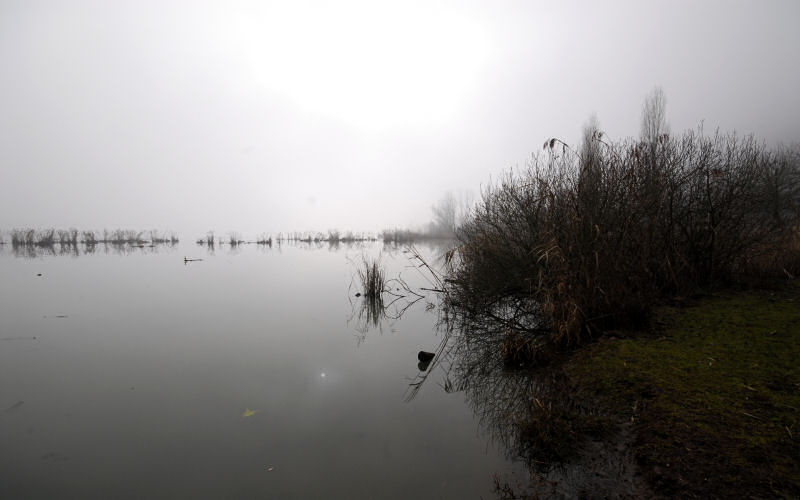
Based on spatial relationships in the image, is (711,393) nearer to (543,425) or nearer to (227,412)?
(543,425)

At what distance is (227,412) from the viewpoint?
354 cm

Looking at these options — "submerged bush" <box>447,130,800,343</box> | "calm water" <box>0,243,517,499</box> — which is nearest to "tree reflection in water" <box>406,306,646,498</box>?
"calm water" <box>0,243,517,499</box>

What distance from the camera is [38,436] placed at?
3.00m

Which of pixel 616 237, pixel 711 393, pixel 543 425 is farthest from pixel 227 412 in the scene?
pixel 616 237

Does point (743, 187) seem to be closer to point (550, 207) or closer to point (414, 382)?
point (550, 207)

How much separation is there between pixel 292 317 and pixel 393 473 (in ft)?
18.9

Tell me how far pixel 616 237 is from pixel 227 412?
226 inches

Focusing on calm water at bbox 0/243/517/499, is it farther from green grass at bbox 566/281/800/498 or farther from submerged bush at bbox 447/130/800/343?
submerged bush at bbox 447/130/800/343

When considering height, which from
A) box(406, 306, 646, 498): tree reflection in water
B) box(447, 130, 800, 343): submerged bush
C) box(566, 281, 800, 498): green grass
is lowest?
box(406, 306, 646, 498): tree reflection in water

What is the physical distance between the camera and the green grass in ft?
6.48

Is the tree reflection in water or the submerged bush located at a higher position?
the submerged bush

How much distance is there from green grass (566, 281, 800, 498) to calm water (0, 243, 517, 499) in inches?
46.3

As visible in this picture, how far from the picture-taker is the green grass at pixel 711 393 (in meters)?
1.97

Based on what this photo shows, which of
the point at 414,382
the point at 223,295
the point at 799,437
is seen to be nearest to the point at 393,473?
the point at 414,382
